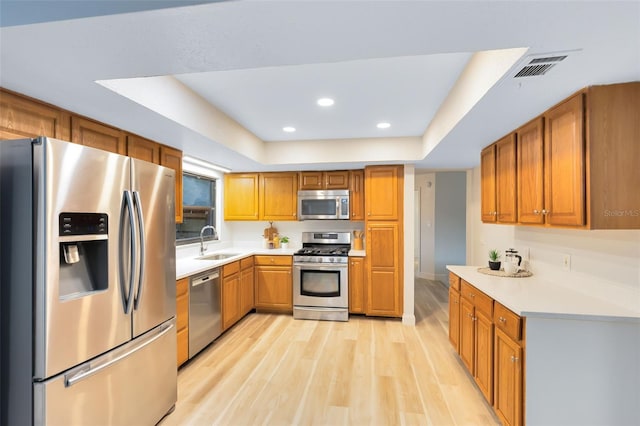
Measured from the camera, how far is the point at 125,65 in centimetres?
139

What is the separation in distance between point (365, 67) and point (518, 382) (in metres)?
2.17

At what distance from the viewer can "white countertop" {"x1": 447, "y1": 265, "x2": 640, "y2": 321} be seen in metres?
1.62

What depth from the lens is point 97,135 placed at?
6.98 ft

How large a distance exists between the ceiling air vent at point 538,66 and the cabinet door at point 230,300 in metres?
3.28

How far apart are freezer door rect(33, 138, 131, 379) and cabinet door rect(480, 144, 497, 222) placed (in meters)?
3.03

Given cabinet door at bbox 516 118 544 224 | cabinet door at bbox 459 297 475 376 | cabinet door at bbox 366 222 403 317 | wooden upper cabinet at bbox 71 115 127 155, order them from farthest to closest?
cabinet door at bbox 366 222 403 317, cabinet door at bbox 459 297 475 376, cabinet door at bbox 516 118 544 224, wooden upper cabinet at bbox 71 115 127 155

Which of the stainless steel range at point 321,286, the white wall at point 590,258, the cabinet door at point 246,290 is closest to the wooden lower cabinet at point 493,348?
the white wall at point 590,258

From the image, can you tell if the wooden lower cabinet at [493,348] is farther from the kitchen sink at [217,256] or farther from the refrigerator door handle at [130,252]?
the kitchen sink at [217,256]

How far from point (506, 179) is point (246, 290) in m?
3.34

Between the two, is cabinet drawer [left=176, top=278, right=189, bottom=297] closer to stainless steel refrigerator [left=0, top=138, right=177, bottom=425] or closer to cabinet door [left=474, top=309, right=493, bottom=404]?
stainless steel refrigerator [left=0, top=138, right=177, bottom=425]

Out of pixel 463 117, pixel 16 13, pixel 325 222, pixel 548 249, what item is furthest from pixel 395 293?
pixel 16 13

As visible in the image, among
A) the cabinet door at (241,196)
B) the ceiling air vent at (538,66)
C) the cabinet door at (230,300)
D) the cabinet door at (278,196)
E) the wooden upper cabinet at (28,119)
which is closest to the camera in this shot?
the ceiling air vent at (538,66)

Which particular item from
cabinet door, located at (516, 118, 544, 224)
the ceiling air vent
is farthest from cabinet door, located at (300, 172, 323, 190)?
the ceiling air vent

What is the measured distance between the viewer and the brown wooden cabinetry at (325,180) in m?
4.42
